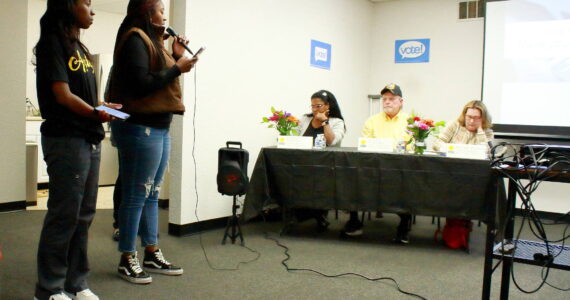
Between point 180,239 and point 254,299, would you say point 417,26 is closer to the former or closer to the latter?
point 180,239

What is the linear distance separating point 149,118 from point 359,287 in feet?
4.40

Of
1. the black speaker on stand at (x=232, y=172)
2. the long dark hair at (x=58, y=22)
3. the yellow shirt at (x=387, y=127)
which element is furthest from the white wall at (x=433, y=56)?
the long dark hair at (x=58, y=22)

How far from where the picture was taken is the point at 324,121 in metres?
3.73

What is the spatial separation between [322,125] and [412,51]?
252 centimetres

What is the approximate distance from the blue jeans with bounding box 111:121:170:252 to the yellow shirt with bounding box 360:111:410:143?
205cm

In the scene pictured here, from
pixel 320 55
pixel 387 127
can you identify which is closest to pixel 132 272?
pixel 387 127

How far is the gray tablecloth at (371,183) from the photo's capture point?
316cm

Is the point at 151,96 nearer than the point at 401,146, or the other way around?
the point at 151,96

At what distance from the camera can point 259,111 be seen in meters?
4.22

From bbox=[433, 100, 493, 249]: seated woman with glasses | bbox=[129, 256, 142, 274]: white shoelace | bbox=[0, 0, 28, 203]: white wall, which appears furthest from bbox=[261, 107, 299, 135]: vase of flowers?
bbox=[0, 0, 28, 203]: white wall

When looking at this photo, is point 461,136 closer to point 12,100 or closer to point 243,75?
point 243,75

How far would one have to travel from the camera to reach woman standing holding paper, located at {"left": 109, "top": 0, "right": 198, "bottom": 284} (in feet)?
7.27

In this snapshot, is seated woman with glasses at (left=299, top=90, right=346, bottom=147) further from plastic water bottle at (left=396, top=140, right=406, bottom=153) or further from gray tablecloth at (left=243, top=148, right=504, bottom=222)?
plastic water bottle at (left=396, top=140, right=406, bottom=153)

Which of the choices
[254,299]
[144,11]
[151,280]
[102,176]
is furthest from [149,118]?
[102,176]
